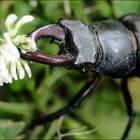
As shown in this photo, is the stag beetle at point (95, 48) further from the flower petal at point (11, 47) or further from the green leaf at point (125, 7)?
the green leaf at point (125, 7)

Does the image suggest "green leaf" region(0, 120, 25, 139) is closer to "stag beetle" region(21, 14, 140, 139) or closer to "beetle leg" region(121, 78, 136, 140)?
"stag beetle" region(21, 14, 140, 139)

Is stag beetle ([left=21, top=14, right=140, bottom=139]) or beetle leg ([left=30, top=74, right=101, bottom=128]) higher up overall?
stag beetle ([left=21, top=14, right=140, bottom=139])

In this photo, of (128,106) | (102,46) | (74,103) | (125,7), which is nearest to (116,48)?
(102,46)

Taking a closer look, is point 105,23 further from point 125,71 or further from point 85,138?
point 85,138

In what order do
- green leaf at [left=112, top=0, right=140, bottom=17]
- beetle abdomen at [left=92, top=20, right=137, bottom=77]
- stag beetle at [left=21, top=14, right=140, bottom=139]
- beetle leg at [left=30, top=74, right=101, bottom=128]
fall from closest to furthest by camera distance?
stag beetle at [left=21, top=14, right=140, bottom=139], beetle abdomen at [left=92, top=20, right=137, bottom=77], beetle leg at [left=30, top=74, right=101, bottom=128], green leaf at [left=112, top=0, right=140, bottom=17]

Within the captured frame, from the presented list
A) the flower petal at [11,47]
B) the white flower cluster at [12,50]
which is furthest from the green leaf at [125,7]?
the flower petal at [11,47]

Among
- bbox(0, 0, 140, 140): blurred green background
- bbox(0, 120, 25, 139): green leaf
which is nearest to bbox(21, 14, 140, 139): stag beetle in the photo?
bbox(0, 0, 140, 140): blurred green background

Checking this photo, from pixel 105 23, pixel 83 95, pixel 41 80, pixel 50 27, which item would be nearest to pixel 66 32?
pixel 50 27
